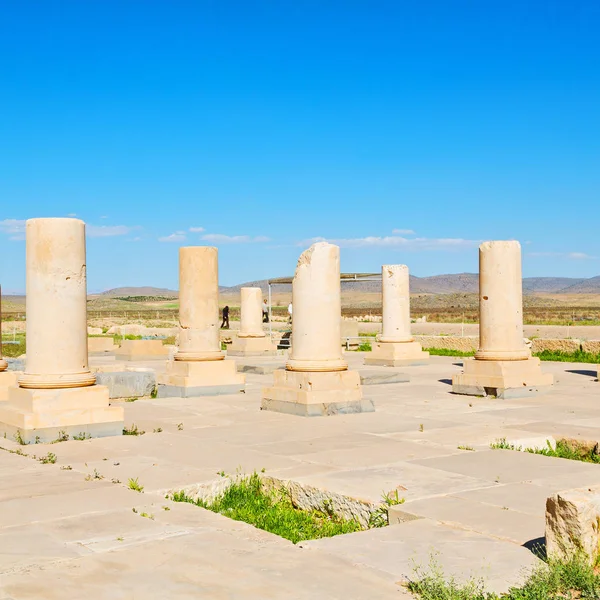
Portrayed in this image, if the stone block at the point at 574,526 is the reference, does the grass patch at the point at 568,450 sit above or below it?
below

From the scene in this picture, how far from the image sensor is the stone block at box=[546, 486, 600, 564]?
4.68 metres

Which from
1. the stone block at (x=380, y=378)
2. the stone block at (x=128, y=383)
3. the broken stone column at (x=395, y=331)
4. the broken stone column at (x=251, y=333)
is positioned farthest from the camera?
the broken stone column at (x=251, y=333)

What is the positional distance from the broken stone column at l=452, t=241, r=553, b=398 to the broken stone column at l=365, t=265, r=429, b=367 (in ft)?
22.8

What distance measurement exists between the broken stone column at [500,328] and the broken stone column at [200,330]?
14.9 feet

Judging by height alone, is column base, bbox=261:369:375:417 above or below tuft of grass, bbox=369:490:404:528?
above

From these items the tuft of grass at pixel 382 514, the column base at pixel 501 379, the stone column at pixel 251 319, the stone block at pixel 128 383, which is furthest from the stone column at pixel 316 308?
the stone column at pixel 251 319

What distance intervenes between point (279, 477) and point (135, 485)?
129 cm

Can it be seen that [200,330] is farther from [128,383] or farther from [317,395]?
[317,395]

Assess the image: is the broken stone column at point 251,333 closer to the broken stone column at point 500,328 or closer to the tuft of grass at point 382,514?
the broken stone column at point 500,328

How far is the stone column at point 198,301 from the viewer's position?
15.3 meters

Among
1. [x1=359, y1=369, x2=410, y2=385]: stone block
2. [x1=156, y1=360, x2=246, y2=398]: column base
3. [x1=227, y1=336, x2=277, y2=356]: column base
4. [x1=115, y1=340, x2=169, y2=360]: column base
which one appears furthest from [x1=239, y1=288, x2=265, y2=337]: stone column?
[x1=156, y1=360, x2=246, y2=398]: column base

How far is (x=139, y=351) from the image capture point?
83.7ft

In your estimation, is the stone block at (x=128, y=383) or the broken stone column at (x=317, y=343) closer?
the broken stone column at (x=317, y=343)

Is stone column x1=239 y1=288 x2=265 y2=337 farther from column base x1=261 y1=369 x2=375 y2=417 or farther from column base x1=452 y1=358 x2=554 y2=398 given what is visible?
column base x1=261 y1=369 x2=375 y2=417
